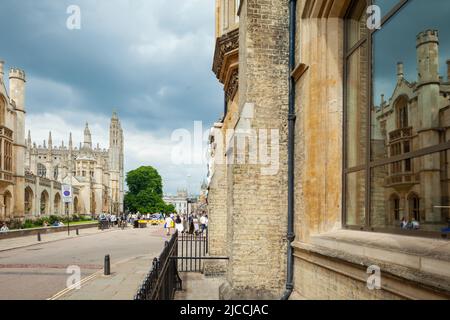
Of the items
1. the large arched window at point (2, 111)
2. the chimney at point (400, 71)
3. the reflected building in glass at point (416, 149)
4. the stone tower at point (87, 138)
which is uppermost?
the stone tower at point (87, 138)

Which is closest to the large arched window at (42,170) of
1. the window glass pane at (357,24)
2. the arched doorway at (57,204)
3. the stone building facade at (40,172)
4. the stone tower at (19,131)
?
the stone building facade at (40,172)

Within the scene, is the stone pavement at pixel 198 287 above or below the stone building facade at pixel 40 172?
below

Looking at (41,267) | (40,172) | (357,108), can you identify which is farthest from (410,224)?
(40,172)

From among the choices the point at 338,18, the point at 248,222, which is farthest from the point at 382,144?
the point at 248,222

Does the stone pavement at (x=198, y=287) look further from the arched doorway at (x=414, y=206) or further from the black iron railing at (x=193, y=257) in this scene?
the arched doorway at (x=414, y=206)

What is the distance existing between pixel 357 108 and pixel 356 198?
135 centimetres

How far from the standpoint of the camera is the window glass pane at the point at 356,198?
533 centimetres

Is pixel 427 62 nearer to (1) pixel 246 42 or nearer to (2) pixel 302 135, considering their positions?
(2) pixel 302 135

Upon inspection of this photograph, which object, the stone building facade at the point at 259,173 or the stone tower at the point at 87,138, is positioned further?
the stone tower at the point at 87,138

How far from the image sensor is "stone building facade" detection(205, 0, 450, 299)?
12.8ft

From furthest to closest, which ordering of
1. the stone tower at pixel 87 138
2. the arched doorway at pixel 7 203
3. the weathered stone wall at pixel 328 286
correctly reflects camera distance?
the stone tower at pixel 87 138, the arched doorway at pixel 7 203, the weathered stone wall at pixel 328 286

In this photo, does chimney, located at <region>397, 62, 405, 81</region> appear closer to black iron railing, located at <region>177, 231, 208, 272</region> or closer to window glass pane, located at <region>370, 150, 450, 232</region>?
window glass pane, located at <region>370, 150, 450, 232</region>

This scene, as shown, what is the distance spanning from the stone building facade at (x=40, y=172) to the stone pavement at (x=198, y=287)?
82.1 ft
